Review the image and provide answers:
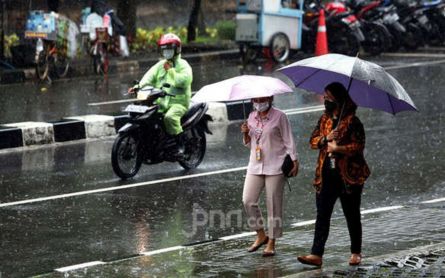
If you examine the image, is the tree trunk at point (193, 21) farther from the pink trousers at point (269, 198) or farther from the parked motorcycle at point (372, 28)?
the pink trousers at point (269, 198)

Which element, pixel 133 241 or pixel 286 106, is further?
pixel 286 106

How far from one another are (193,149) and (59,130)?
2931mm

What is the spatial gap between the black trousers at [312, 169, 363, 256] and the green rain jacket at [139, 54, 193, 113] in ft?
15.4

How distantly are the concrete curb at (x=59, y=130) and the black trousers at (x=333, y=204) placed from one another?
6447 millimetres

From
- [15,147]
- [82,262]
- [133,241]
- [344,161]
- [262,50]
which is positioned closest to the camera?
[344,161]

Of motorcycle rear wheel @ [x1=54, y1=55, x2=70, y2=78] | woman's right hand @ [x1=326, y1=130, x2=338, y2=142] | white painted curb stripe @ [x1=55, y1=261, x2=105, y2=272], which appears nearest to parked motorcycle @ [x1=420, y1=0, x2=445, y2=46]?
motorcycle rear wheel @ [x1=54, y1=55, x2=70, y2=78]

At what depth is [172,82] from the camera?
13070mm

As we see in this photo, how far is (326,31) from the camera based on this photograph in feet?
88.8

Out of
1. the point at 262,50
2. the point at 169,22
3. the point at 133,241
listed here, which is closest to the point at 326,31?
the point at 262,50

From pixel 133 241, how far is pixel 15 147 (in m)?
5.86

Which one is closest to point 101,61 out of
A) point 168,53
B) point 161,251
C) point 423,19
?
point 423,19

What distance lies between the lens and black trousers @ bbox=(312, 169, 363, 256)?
8.56 meters

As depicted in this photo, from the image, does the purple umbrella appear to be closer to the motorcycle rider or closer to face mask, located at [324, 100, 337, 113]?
face mask, located at [324, 100, 337, 113]

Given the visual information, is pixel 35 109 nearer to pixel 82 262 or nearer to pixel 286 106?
pixel 286 106
